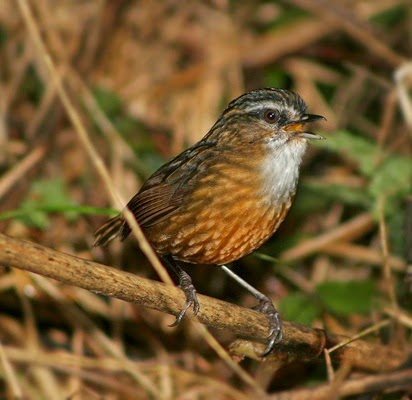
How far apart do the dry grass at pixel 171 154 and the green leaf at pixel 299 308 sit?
5cm

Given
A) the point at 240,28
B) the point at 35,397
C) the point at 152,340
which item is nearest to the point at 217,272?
the point at 152,340

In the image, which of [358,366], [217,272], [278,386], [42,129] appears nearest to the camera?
[358,366]

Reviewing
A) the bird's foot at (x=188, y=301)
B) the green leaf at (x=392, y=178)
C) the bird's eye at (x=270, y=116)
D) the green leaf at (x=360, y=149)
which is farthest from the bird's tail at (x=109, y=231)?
the green leaf at (x=392, y=178)

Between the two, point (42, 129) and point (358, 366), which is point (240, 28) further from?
point (358, 366)

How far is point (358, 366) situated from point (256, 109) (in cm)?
140

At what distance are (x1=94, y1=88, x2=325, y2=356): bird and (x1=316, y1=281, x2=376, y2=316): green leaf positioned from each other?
1.17 m

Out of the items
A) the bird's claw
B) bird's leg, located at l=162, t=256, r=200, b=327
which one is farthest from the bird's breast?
the bird's claw

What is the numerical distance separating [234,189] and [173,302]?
2.93ft

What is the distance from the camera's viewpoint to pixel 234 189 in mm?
Answer: 4102

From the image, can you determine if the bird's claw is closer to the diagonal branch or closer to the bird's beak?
the diagonal branch

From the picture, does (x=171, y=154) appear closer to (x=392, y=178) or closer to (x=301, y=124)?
(x=392, y=178)

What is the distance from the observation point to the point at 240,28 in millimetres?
7395

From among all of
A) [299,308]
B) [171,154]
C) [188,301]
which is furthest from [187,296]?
[171,154]

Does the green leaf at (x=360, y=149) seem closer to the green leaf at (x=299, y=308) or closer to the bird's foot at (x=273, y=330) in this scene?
the green leaf at (x=299, y=308)
